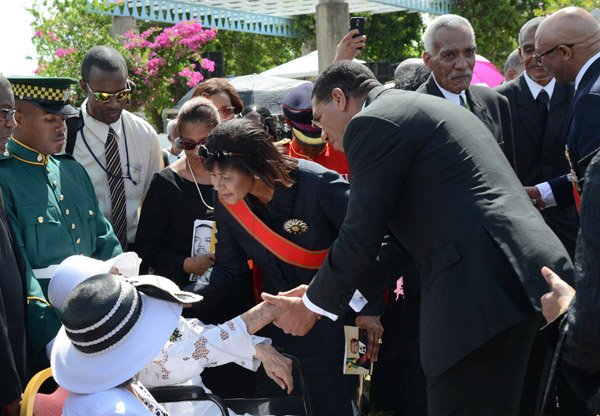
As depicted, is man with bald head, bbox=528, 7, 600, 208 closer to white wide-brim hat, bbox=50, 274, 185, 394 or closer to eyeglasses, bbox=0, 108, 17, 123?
white wide-brim hat, bbox=50, 274, 185, 394

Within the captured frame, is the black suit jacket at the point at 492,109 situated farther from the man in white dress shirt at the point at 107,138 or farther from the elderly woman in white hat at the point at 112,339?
the elderly woman in white hat at the point at 112,339

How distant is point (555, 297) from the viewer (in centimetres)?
266

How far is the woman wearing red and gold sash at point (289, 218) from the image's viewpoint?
3.91 meters

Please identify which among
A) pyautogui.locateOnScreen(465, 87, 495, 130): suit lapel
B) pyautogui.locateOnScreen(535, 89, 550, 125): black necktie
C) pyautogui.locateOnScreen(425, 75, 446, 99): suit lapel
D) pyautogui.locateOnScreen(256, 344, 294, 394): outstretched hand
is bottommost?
pyautogui.locateOnScreen(256, 344, 294, 394): outstretched hand

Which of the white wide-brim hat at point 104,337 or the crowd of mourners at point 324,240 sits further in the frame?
the crowd of mourners at point 324,240

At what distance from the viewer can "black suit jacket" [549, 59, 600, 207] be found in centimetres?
372

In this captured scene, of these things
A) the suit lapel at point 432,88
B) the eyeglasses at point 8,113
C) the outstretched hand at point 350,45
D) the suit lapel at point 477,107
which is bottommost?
the suit lapel at point 477,107

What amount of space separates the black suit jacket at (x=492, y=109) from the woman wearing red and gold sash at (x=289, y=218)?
1.14 meters

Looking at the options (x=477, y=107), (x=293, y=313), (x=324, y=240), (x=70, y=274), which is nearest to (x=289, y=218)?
(x=324, y=240)

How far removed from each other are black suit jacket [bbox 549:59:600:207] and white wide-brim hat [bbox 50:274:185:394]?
2163mm

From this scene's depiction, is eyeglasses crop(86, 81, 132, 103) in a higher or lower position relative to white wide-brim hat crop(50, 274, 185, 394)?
higher

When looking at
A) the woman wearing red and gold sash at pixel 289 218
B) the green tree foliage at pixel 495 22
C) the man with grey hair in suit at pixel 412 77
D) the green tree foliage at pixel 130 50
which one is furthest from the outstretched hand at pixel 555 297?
the green tree foliage at pixel 495 22

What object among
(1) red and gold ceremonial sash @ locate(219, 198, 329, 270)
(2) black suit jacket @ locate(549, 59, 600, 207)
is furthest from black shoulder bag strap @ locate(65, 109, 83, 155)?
(2) black suit jacket @ locate(549, 59, 600, 207)

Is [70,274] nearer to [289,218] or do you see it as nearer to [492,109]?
[289,218]
